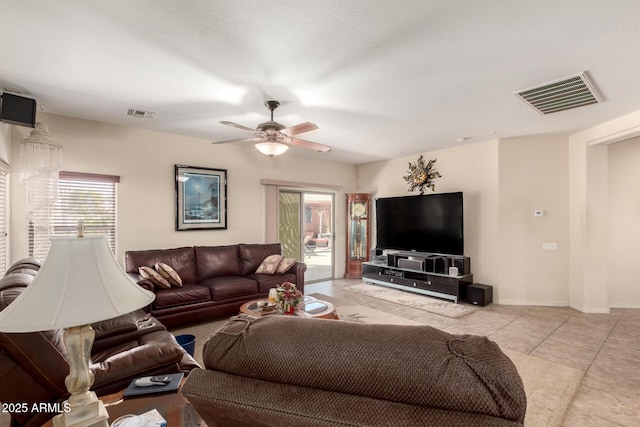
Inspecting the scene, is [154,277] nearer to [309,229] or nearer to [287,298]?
[287,298]

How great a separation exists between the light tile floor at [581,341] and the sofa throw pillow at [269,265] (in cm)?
134

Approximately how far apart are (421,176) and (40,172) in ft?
18.3

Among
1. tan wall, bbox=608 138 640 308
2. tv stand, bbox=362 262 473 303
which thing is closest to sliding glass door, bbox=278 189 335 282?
tv stand, bbox=362 262 473 303

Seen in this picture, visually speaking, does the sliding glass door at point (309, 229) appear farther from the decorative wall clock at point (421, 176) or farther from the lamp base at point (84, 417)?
the lamp base at point (84, 417)

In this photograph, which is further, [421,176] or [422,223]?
[421,176]

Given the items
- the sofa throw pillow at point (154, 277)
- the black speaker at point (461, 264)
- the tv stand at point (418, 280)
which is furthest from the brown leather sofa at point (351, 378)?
the black speaker at point (461, 264)

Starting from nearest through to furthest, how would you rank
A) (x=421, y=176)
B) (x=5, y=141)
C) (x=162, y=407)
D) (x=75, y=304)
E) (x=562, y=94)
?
(x=75, y=304)
(x=162, y=407)
(x=562, y=94)
(x=5, y=141)
(x=421, y=176)

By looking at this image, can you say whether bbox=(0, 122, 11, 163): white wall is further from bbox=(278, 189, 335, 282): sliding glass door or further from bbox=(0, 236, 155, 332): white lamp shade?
bbox=(278, 189, 335, 282): sliding glass door

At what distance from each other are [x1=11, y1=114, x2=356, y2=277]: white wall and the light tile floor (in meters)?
2.42

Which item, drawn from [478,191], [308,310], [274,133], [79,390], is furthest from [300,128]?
[478,191]

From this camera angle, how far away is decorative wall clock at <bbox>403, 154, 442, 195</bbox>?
5.70 m

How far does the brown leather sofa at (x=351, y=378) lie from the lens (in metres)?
0.63

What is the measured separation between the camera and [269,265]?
4.68m

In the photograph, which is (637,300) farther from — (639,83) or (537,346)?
(639,83)
